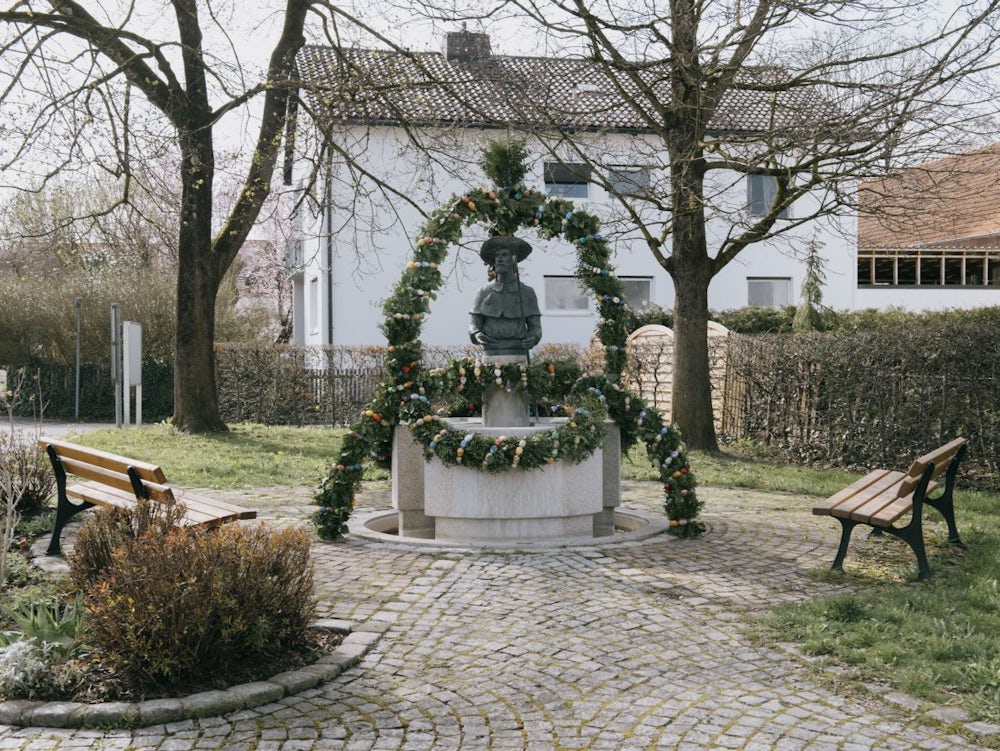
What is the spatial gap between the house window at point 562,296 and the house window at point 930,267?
1160 centimetres

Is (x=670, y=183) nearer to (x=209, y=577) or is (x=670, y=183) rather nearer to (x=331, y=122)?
(x=331, y=122)

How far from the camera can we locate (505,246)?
9.69 m

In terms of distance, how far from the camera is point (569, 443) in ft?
28.1

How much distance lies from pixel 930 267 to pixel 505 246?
106 feet

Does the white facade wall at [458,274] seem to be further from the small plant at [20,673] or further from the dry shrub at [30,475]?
the small plant at [20,673]

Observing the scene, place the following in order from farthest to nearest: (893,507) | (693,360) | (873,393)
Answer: (693,360) → (873,393) → (893,507)

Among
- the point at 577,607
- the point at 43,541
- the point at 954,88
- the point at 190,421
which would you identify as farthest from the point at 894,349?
the point at 190,421

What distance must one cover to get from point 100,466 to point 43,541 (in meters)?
1.32

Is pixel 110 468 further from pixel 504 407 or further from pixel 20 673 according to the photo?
pixel 504 407

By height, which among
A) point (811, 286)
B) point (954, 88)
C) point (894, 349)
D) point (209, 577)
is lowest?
point (209, 577)

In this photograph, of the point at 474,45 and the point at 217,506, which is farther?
the point at 474,45

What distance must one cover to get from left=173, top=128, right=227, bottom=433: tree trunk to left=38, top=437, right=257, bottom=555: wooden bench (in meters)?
9.06

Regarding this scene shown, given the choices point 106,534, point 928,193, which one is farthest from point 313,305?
point 106,534

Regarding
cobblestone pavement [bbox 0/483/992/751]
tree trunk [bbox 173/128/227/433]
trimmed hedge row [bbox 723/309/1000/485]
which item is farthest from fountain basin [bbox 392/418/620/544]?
tree trunk [bbox 173/128/227/433]
